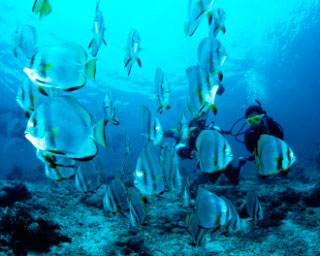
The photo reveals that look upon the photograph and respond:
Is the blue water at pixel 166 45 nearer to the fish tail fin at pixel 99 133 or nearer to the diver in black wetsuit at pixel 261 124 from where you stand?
the diver in black wetsuit at pixel 261 124

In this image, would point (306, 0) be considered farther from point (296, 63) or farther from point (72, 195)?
point (72, 195)

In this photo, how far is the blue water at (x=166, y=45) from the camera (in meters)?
21.7

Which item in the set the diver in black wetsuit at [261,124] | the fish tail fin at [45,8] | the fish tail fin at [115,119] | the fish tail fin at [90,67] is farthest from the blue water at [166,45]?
the fish tail fin at [90,67]

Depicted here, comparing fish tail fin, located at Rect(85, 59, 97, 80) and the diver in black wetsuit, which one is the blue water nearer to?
the diver in black wetsuit

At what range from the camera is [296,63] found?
37.5 metres

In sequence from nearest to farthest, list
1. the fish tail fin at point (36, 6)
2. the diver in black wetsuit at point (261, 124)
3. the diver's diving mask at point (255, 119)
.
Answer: the fish tail fin at point (36, 6) → the diver's diving mask at point (255, 119) → the diver in black wetsuit at point (261, 124)

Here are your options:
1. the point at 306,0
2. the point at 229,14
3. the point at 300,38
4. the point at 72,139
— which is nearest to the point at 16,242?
the point at 72,139

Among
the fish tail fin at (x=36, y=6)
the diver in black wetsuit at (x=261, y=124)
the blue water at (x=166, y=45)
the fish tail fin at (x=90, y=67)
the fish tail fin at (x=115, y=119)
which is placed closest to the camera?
the fish tail fin at (x=90, y=67)

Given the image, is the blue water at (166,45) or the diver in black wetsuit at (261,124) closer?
the diver in black wetsuit at (261,124)

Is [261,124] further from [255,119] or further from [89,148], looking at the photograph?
[89,148]

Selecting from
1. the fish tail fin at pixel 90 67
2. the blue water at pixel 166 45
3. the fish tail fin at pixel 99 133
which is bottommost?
the fish tail fin at pixel 99 133

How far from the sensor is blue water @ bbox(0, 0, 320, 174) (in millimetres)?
21703

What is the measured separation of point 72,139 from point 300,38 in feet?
122

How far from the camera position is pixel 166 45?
91.3 ft
